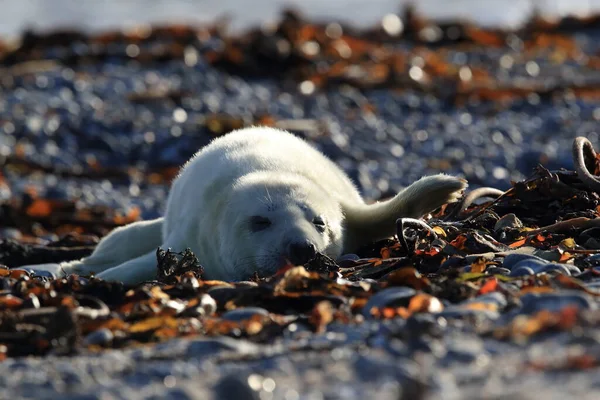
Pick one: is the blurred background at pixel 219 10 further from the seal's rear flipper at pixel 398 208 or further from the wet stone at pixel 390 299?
the wet stone at pixel 390 299

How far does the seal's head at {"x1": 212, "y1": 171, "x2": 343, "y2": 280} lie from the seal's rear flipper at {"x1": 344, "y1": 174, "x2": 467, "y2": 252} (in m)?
0.12

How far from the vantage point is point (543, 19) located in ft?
65.9

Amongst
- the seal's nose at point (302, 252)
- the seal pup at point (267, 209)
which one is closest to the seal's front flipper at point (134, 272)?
the seal pup at point (267, 209)

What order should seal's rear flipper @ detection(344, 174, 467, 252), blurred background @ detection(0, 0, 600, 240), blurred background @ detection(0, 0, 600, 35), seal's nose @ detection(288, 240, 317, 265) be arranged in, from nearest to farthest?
1. seal's nose @ detection(288, 240, 317, 265)
2. seal's rear flipper @ detection(344, 174, 467, 252)
3. blurred background @ detection(0, 0, 600, 240)
4. blurred background @ detection(0, 0, 600, 35)

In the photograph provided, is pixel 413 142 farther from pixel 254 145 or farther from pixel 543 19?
pixel 543 19

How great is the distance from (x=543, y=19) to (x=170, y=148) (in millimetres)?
11172

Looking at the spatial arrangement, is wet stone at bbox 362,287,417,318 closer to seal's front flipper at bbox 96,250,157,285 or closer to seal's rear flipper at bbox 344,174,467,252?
seal's rear flipper at bbox 344,174,467,252

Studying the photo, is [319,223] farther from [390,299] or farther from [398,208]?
[390,299]

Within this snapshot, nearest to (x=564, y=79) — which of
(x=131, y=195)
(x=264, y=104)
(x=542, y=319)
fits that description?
(x=264, y=104)

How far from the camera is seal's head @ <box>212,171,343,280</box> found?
468 centimetres

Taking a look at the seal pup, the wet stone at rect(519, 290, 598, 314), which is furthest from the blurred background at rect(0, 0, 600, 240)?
the wet stone at rect(519, 290, 598, 314)

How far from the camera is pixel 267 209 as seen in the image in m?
4.89

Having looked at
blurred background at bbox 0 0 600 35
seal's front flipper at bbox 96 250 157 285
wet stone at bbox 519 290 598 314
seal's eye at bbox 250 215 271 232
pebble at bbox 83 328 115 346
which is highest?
blurred background at bbox 0 0 600 35

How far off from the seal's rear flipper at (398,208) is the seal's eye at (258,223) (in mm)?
547
